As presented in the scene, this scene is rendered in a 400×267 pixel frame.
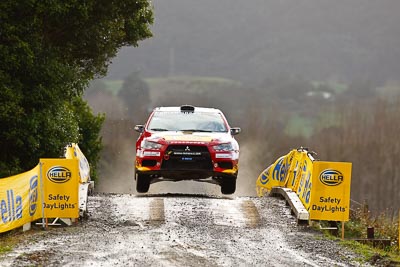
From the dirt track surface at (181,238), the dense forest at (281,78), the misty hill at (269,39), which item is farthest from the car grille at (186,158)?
the misty hill at (269,39)

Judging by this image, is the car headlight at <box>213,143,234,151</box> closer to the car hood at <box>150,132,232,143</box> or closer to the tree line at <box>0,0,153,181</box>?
the car hood at <box>150,132,232,143</box>

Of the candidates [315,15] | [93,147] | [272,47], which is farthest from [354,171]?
[93,147]

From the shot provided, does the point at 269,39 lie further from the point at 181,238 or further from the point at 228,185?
the point at 181,238

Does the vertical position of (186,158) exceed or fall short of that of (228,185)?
it exceeds it

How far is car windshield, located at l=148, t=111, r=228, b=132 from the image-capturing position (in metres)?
19.2

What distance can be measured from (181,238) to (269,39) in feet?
331

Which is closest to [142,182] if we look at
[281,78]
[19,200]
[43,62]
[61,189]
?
[43,62]

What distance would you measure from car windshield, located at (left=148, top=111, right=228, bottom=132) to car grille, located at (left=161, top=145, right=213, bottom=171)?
3.53 feet

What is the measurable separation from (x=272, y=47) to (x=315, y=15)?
442 inches

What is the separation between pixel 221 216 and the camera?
16.0 metres

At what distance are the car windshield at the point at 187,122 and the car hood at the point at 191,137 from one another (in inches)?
19.8

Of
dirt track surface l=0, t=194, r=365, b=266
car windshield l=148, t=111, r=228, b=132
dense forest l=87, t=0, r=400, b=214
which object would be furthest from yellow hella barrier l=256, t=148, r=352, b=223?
dense forest l=87, t=0, r=400, b=214

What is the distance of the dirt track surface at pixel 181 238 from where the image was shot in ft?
38.4

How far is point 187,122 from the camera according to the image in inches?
765
